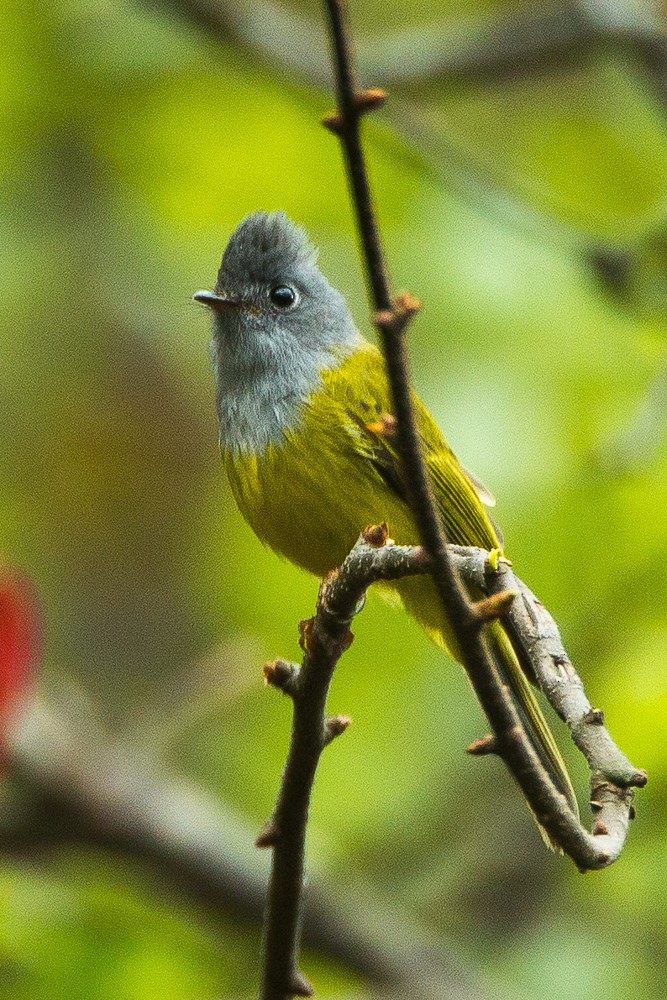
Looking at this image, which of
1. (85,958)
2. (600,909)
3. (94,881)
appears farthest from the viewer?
(600,909)

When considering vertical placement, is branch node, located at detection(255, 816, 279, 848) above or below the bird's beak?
below

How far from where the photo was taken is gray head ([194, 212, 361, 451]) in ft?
12.5

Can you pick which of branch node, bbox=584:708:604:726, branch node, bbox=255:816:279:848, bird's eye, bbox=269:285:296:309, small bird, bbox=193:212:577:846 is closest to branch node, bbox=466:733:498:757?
branch node, bbox=584:708:604:726

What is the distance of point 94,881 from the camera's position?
4148 millimetres

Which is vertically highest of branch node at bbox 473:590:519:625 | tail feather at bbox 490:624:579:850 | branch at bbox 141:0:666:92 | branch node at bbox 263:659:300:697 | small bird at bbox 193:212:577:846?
branch at bbox 141:0:666:92

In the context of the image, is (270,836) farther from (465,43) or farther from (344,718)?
(465,43)

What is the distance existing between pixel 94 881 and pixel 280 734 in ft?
3.20

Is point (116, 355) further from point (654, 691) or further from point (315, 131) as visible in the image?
point (654, 691)

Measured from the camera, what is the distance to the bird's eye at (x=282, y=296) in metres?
4.12

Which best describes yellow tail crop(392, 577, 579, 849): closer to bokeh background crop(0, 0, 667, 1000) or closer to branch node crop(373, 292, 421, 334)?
bokeh background crop(0, 0, 667, 1000)

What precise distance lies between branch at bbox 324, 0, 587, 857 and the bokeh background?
166 cm

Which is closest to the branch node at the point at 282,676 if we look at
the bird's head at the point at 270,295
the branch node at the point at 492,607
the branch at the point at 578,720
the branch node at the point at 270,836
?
the branch node at the point at 270,836

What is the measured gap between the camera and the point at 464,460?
432 centimetres

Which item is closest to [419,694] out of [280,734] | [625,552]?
[280,734]
